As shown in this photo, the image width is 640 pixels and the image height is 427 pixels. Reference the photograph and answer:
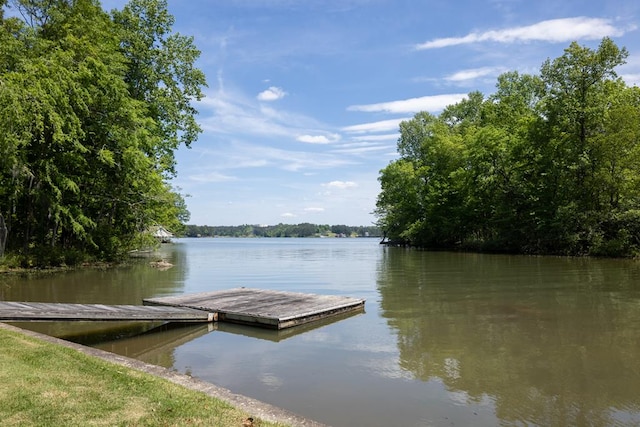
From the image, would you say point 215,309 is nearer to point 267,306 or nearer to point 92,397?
point 267,306

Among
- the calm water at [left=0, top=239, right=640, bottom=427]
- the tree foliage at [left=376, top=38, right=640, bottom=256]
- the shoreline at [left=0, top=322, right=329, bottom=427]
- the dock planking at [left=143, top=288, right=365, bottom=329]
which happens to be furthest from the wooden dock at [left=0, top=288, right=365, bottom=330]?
the tree foliage at [left=376, top=38, right=640, bottom=256]

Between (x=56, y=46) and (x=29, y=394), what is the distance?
23233 millimetres

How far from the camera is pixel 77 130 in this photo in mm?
21422

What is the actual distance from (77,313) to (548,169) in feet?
120

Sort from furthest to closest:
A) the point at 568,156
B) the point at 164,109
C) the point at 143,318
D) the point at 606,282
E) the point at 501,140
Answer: the point at 501,140 → the point at 568,156 → the point at 164,109 → the point at 606,282 → the point at 143,318

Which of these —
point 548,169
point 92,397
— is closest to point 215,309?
point 92,397

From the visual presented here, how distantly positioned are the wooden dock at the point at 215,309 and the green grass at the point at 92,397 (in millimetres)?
2539

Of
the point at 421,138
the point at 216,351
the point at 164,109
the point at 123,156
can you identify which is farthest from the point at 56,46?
the point at 421,138

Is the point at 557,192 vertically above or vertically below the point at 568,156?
below

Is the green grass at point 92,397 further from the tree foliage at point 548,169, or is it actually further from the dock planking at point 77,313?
the tree foliage at point 548,169

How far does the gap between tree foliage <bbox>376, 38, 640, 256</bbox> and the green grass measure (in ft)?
108

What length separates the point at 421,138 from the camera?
206 ft

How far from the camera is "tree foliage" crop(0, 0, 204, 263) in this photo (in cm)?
1895

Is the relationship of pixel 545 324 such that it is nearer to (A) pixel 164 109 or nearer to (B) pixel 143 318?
(B) pixel 143 318
